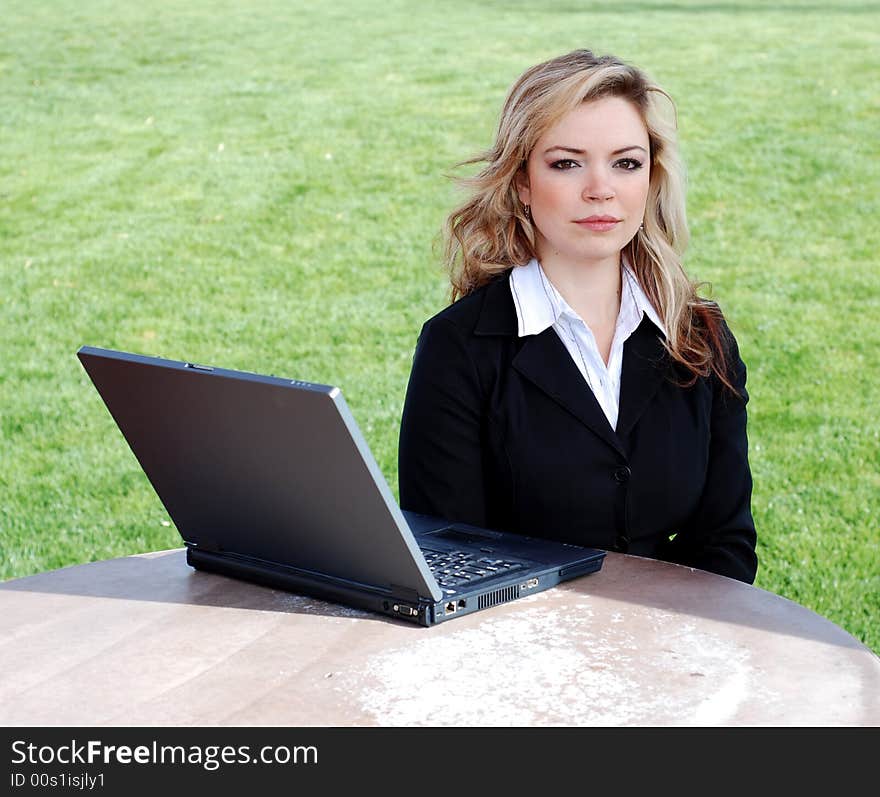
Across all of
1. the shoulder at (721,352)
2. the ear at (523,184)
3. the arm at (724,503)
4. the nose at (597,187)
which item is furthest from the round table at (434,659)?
the ear at (523,184)

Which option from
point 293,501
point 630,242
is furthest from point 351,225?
point 293,501

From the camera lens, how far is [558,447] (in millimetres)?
2953

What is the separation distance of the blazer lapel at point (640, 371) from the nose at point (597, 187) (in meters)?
0.31

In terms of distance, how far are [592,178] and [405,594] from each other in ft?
3.80

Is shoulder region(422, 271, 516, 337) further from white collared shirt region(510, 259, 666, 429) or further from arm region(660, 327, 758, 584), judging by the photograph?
arm region(660, 327, 758, 584)

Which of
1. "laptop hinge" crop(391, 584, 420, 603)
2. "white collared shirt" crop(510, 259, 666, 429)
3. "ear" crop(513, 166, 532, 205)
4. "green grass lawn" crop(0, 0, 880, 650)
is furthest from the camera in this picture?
"green grass lawn" crop(0, 0, 880, 650)

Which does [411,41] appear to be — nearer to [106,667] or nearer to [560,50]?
[560,50]

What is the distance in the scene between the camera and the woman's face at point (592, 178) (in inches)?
117

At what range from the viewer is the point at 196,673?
2.03 metres

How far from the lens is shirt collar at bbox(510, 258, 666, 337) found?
9.95 ft

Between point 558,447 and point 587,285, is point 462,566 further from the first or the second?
point 587,285

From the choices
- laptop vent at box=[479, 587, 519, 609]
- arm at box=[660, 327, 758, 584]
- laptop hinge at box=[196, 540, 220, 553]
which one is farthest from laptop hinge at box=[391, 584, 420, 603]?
arm at box=[660, 327, 758, 584]

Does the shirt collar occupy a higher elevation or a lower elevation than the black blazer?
higher

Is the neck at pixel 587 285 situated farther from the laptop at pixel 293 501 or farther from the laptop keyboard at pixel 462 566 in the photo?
the laptop keyboard at pixel 462 566
